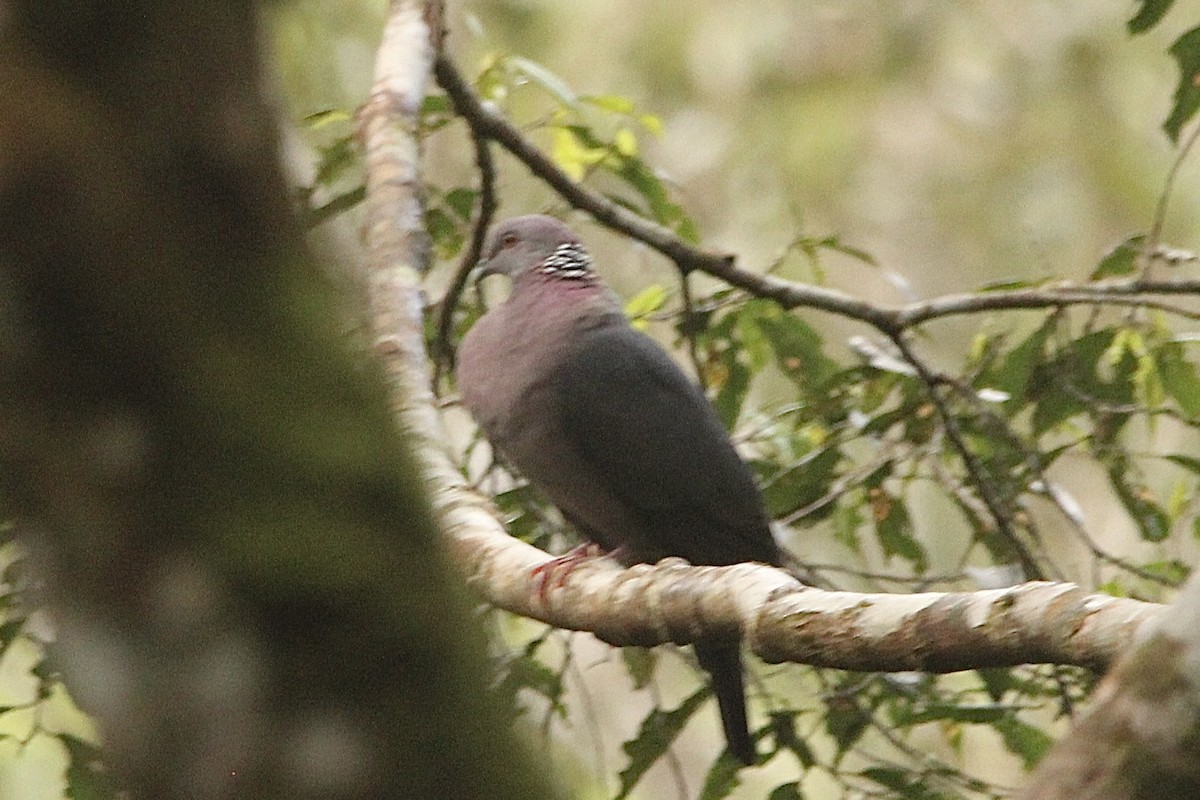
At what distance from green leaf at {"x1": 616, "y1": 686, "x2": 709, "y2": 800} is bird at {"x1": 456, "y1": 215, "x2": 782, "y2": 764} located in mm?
320

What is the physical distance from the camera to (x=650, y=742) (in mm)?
3092

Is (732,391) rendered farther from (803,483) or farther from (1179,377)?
(1179,377)

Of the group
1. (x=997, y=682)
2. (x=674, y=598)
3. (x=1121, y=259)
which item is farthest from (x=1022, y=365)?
(x=674, y=598)

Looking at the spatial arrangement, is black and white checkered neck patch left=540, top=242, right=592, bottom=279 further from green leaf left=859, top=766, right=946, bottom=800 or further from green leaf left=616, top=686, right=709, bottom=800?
green leaf left=859, top=766, right=946, bottom=800

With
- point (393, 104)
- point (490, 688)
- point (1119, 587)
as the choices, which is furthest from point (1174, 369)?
point (490, 688)

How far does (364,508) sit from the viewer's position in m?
1.04

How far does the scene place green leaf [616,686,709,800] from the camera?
3009 mm

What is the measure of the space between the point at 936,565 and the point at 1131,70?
2.53 meters

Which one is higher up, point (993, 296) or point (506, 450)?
point (506, 450)

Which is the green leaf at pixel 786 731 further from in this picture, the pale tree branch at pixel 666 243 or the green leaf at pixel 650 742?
the pale tree branch at pixel 666 243

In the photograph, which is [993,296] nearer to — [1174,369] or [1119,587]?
[1174,369]

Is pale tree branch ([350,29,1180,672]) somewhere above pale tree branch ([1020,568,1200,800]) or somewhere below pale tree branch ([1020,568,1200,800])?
above

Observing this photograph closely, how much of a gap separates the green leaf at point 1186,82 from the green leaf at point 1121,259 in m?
0.49

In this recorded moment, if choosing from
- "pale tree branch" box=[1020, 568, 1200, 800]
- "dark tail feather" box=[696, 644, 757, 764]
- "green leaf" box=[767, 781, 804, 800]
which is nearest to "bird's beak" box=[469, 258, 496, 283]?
"dark tail feather" box=[696, 644, 757, 764]
